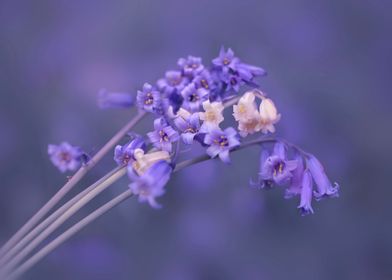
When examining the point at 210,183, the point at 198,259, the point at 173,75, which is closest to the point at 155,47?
the point at 210,183

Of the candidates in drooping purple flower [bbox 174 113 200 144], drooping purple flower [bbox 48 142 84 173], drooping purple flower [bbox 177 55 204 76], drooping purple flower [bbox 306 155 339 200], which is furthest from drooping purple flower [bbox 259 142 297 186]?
drooping purple flower [bbox 48 142 84 173]

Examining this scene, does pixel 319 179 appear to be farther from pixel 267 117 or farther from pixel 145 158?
pixel 145 158

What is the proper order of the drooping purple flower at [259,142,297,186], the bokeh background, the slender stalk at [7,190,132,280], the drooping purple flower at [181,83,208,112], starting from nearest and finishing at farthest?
the slender stalk at [7,190,132,280] → the drooping purple flower at [259,142,297,186] → the drooping purple flower at [181,83,208,112] → the bokeh background

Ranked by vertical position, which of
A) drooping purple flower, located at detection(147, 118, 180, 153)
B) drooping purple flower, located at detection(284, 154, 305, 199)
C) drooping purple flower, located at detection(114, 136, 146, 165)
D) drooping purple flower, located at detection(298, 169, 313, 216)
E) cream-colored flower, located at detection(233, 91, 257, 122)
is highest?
drooping purple flower, located at detection(114, 136, 146, 165)

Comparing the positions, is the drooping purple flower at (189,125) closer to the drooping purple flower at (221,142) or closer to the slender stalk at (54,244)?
the drooping purple flower at (221,142)

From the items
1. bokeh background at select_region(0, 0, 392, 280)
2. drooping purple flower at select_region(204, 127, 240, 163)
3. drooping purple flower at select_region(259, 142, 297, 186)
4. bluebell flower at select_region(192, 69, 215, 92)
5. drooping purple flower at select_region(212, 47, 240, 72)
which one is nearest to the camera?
drooping purple flower at select_region(204, 127, 240, 163)

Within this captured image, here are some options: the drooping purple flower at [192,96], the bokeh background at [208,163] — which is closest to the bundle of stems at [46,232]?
the drooping purple flower at [192,96]

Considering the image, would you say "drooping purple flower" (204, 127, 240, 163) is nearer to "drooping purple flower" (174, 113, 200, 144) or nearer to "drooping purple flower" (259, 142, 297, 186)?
"drooping purple flower" (174, 113, 200, 144)
